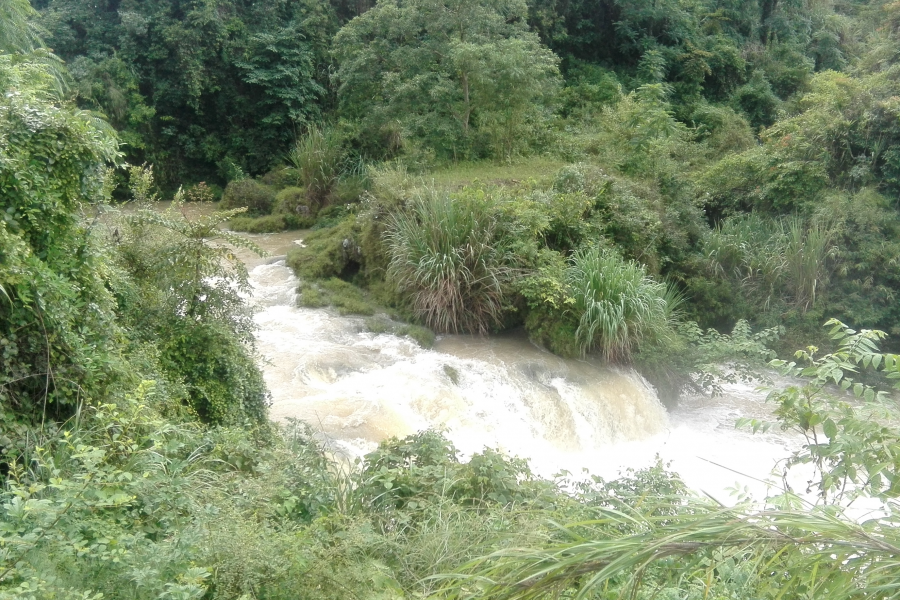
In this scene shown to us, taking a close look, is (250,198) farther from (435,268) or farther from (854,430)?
(854,430)

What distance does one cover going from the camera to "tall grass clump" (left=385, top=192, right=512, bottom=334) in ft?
32.4

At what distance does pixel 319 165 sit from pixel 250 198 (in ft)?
7.00

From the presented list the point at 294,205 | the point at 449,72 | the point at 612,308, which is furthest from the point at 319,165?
the point at 612,308

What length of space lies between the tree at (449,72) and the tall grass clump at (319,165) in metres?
1.00

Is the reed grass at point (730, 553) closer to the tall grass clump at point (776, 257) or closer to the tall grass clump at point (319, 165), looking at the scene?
the tall grass clump at point (776, 257)

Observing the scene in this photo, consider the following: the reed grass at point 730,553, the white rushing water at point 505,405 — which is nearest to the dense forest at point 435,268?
the reed grass at point 730,553

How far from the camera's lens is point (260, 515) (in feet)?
13.3

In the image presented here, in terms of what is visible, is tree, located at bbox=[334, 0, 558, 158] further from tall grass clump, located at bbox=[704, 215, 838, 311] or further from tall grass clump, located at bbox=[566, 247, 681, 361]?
tall grass clump, located at bbox=[566, 247, 681, 361]

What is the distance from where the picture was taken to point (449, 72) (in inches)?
581

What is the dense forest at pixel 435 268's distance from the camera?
2.81 meters

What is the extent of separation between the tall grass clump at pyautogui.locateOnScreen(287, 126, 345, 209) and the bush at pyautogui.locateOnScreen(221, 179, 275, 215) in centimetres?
132

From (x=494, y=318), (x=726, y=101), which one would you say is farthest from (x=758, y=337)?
(x=726, y=101)

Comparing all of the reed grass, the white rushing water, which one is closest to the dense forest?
the reed grass

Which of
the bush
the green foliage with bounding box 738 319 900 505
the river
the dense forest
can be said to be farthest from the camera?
the bush
